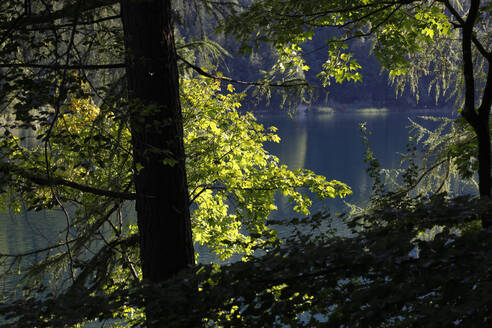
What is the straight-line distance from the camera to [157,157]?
145 inches

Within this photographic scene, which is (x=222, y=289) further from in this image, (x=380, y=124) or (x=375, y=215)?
(x=380, y=124)

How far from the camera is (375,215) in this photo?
2893mm

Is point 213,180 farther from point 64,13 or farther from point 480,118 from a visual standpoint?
point 64,13

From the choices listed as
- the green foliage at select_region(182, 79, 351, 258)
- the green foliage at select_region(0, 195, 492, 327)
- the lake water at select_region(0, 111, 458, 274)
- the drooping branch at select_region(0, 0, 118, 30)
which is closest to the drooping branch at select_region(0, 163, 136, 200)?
the drooping branch at select_region(0, 0, 118, 30)

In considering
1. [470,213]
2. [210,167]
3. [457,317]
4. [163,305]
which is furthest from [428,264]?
[210,167]

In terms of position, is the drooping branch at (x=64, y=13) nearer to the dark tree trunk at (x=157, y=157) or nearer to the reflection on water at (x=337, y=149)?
the dark tree trunk at (x=157, y=157)

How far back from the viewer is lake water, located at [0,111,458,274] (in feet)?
58.2

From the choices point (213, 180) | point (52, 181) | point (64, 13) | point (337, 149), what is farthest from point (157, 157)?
point (337, 149)

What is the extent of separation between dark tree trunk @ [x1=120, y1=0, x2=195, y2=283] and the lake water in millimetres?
1591

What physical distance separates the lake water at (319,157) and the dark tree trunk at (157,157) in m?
1.59

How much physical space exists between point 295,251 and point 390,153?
110ft

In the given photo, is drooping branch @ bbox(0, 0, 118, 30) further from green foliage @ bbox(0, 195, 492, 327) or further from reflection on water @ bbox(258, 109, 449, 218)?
reflection on water @ bbox(258, 109, 449, 218)

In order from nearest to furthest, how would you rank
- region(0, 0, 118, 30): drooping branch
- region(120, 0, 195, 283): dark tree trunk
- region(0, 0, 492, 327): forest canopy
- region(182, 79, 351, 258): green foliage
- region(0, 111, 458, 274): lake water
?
region(0, 0, 492, 327): forest canopy < region(0, 0, 118, 30): drooping branch < region(120, 0, 195, 283): dark tree trunk < region(182, 79, 351, 258): green foliage < region(0, 111, 458, 274): lake water

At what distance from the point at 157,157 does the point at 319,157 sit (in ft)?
102
